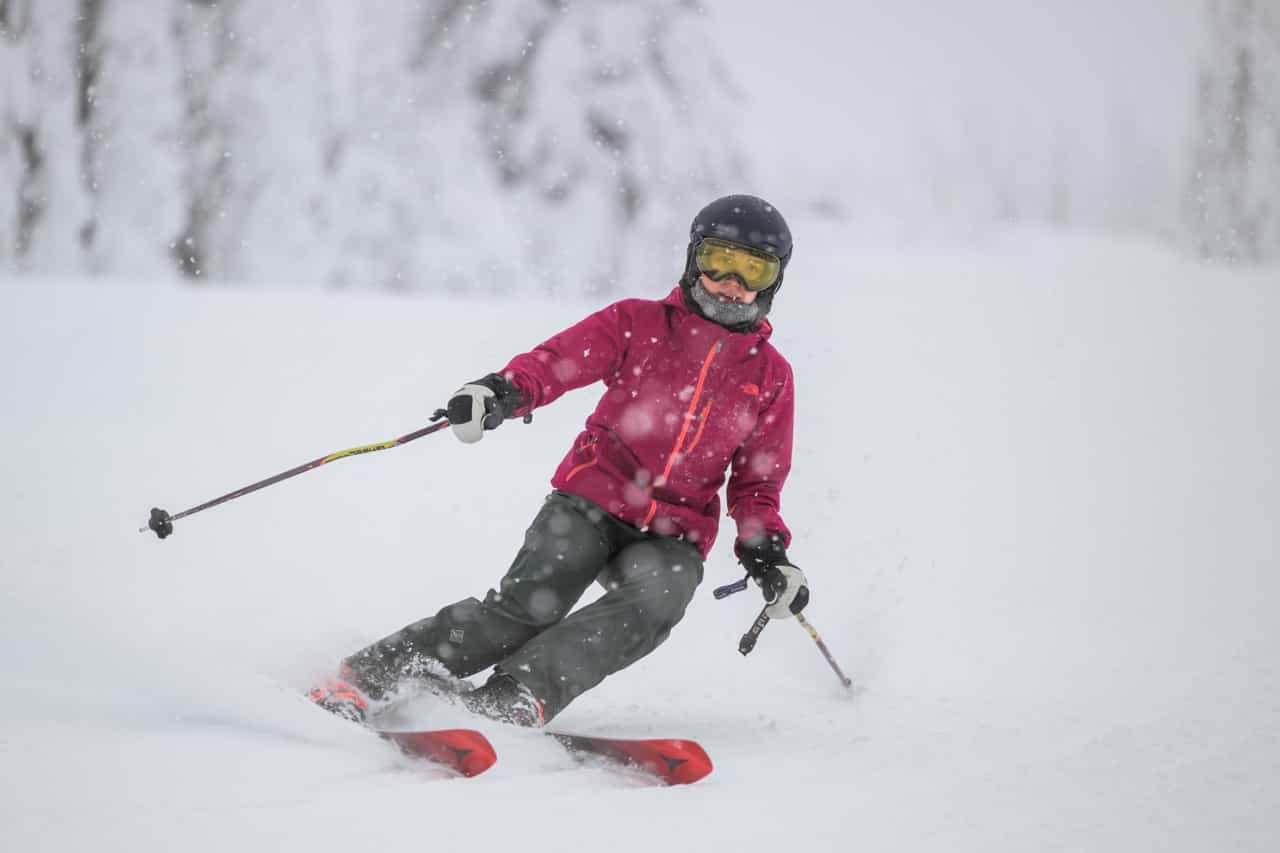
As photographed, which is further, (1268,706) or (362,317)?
(362,317)

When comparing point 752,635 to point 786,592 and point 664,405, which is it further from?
point 664,405

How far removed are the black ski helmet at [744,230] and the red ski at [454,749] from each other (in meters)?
1.47

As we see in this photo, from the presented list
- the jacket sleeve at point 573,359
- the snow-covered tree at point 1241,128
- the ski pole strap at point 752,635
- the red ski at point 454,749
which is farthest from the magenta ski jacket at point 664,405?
the snow-covered tree at point 1241,128

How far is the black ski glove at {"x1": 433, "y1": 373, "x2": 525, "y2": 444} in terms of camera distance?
9.34ft

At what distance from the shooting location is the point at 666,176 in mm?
12586

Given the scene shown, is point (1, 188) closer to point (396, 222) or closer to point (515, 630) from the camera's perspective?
point (396, 222)

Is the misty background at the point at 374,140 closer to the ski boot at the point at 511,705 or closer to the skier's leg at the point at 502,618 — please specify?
the skier's leg at the point at 502,618

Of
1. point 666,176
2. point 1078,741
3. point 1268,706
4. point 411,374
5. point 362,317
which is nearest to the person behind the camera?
point 1078,741

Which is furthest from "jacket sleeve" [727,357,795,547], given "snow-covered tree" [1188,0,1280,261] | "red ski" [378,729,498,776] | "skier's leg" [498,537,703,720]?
"snow-covered tree" [1188,0,1280,261]

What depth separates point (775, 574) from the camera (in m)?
3.18

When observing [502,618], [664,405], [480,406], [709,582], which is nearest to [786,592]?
[664,405]

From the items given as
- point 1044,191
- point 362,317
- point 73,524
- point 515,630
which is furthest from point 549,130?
point 1044,191

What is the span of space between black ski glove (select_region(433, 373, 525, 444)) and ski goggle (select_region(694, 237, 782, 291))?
28.7 inches

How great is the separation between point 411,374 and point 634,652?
4730mm
